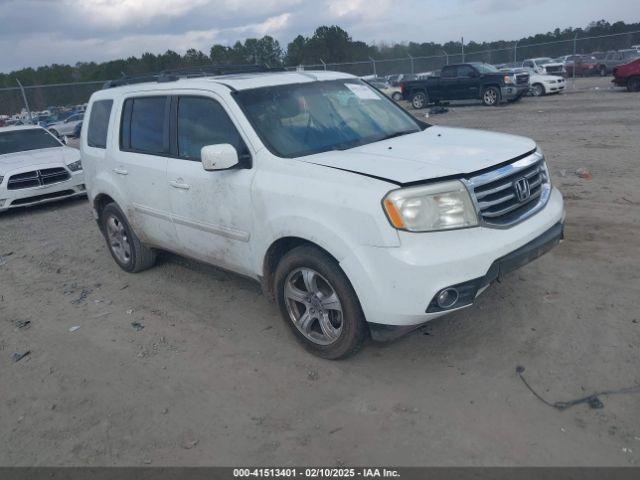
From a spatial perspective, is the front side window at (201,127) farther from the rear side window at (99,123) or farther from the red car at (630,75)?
the red car at (630,75)

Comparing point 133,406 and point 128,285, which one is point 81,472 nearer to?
point 133,406

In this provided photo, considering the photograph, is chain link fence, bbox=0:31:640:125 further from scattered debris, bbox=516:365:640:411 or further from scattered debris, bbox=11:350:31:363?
scattered debris, bbox=516:365:640:411

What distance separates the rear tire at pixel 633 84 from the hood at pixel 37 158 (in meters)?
19.7

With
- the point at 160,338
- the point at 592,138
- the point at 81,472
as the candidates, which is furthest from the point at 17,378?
the point at 592,138

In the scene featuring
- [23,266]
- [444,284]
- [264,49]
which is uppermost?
[264,49]

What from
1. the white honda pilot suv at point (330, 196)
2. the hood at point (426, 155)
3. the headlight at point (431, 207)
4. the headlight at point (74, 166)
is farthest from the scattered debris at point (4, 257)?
the headlight at point (431, 207)

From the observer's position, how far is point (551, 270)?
4895mm

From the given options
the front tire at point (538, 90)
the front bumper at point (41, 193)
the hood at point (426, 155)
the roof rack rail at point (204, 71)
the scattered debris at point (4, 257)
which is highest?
the roof rack rail at point (204, 71)

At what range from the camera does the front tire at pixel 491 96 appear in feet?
66.1

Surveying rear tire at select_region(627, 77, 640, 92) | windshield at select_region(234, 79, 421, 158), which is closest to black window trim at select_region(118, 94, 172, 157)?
windshield at select_region(234, 79, 421, 158)

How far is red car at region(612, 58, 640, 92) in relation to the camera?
798 inches

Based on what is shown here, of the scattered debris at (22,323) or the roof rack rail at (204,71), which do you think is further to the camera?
the roof rack rail at (204,71)

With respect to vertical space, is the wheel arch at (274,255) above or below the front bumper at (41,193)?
above

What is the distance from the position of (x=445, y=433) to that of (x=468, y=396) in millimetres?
382
